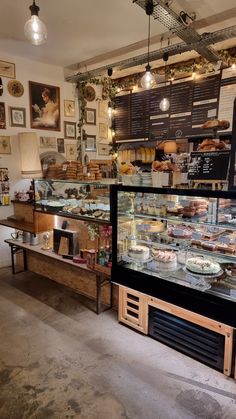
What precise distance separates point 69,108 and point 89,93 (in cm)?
55

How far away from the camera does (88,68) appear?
5066 mm

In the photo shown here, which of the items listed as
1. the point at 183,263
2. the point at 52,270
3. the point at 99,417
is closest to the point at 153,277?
the point at 183,263

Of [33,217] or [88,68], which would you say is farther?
[88,68]

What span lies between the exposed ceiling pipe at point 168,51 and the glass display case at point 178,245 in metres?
2.19

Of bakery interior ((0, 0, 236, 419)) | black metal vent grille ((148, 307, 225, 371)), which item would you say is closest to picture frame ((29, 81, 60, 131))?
bakery interior ((0, 0, 236, 419))

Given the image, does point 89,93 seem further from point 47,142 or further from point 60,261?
point 60,261

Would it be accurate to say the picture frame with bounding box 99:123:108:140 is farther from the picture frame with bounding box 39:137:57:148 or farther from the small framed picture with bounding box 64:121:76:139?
the picture frame with bounding box 39:137:57:148

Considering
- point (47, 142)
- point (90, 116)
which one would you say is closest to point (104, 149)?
point (90, 116)

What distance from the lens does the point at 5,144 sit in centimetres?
452

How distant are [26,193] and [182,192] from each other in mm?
3048

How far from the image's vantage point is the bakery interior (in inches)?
86.1

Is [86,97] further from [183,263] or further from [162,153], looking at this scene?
[183,263]

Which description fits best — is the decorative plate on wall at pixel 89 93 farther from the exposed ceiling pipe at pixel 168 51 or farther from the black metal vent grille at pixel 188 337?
the black metal vent grille at pixel 188 337

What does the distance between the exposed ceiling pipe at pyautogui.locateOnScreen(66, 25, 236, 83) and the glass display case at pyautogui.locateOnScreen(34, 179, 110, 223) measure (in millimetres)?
2146
